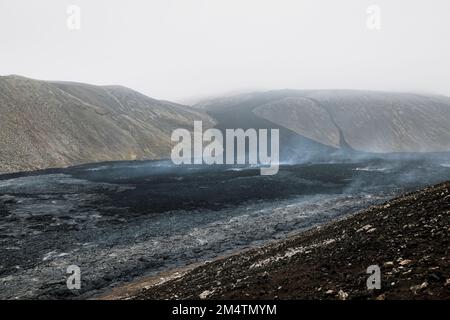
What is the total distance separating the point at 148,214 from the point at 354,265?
139 ft

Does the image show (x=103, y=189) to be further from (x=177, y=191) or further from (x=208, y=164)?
(x=208, y=164)

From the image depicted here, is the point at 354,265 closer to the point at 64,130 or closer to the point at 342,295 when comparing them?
the point at 342,295

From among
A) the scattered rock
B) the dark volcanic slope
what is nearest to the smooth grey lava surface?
the dark volcanic slope

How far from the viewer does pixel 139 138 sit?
155125 millimetres

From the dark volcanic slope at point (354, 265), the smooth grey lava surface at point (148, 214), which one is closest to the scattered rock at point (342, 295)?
the dark volcanic slope at point (354, 265)

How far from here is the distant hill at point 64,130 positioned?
377 feet

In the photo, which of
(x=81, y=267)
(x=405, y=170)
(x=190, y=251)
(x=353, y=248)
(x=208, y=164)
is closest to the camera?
(x=353, y=248)

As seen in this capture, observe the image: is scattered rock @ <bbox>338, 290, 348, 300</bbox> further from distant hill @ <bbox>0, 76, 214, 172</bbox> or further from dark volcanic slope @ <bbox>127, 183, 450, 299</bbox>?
distant hill @ <bbox>0, 76, 214, 172</bbox>

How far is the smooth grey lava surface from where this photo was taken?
39.0 meters

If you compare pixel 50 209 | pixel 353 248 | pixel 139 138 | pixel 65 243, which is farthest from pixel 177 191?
pixel 139 138

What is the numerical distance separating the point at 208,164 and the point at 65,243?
75662mm

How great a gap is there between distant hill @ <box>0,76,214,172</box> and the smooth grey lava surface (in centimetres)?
1712

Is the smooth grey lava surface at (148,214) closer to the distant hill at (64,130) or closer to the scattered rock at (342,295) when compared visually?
the distant hill at (64,130)

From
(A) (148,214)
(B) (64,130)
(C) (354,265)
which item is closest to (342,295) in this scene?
(C) (354,265)
